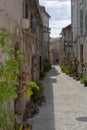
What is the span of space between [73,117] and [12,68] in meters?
8.15

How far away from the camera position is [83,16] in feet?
97.5

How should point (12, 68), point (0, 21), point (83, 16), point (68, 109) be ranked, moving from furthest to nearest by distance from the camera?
point (83, 16) < point (68, 109) < point (0, 21) < point (12, 68)


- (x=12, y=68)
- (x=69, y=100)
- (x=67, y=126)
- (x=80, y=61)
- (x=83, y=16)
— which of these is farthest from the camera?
(x=80, y=61)

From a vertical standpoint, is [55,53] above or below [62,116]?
below

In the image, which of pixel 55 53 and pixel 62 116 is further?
pixel 55 53

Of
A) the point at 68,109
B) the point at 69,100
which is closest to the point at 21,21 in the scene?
the point at 68,109

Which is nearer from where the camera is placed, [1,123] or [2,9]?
[1,123]

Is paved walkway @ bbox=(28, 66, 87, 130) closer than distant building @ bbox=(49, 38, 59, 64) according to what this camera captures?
Yes

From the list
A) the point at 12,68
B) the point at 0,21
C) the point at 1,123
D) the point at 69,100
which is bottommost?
the point at 69,100

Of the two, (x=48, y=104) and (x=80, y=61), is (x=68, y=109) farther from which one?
(x=80, y=61)

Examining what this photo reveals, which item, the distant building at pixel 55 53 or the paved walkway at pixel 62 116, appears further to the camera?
the distant building at pixel 55 53

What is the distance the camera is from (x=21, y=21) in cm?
1205

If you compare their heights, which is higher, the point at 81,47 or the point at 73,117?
the point at 81,47

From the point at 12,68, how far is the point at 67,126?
265 inches
